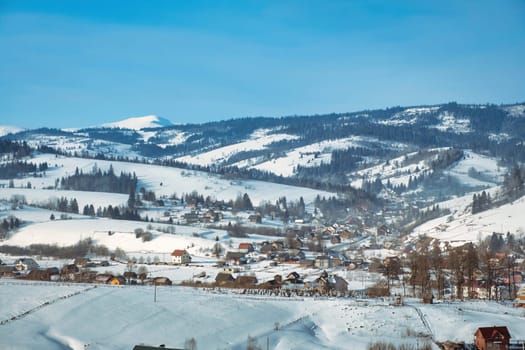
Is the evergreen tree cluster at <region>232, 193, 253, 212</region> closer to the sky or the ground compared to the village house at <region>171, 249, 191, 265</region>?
closer to the sky

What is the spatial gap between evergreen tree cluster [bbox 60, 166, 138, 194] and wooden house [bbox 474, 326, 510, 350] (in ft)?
318

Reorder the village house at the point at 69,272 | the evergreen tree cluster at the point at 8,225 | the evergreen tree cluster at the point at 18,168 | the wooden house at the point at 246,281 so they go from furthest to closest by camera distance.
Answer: the evergreen tree cluster at the point at 18,168, the evergreen tree cluster at the point at 8,225, the village house at the point at 69,272, the wooden house at the point at 246,281

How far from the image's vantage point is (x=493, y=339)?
1002 inches

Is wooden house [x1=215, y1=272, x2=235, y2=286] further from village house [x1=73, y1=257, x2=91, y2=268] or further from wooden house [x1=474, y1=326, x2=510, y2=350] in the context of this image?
wooden house [x1=474, y1=326, x2=510, y2=350]

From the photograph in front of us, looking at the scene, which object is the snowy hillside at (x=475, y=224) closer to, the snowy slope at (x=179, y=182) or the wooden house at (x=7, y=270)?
the snowy slope at (x=179, y=182)

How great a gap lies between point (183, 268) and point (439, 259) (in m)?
21.4

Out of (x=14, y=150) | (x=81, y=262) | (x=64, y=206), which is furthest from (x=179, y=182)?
(x=81, y=262)

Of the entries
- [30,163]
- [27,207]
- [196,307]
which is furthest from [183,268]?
[30,163]

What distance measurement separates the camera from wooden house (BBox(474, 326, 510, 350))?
25391mm

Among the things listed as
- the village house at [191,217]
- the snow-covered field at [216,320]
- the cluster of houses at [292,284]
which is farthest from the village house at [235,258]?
the village house at [191,217]

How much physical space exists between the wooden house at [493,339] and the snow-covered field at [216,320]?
155 centimetres

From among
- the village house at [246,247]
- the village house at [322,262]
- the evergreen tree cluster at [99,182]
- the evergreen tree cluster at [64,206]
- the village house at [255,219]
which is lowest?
the village house at [322,262]

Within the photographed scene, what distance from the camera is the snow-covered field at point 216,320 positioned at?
86.2 feet

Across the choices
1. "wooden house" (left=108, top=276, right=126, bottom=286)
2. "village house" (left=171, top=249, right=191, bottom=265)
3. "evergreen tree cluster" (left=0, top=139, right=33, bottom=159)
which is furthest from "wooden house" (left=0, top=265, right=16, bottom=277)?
"evergreen tree cluster" (left=0, top=139, right=33, bottom=159)
